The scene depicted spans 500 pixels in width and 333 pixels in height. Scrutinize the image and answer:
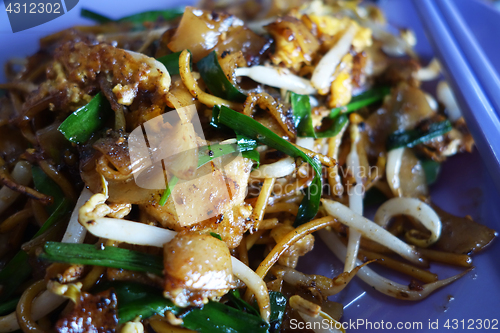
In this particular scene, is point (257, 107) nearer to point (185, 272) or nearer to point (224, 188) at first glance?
point (224, 188)

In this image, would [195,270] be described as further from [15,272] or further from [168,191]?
[15,272]

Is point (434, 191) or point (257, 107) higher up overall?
point (257, 107)

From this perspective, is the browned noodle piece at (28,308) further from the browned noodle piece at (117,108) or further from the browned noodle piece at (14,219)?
the browned noodle piece at (117,108)

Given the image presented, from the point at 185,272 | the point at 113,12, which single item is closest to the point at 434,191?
the point at 185,272

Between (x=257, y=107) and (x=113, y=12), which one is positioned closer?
(x=257, y=107)

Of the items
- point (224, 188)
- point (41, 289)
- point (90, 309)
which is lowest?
point (41, 289)

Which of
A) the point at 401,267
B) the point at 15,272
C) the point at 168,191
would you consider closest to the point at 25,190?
the point at 15,272

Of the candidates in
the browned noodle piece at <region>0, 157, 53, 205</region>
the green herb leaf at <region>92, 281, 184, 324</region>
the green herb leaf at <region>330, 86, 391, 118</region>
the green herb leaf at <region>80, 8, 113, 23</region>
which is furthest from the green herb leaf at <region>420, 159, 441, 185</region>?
the green herb leaf at <region>80, 8, 113, 23</region>
